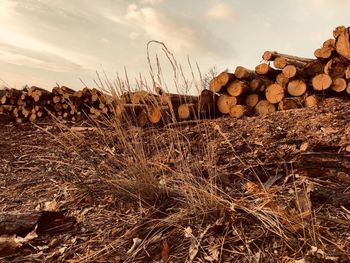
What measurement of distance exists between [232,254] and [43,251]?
1.19 meters

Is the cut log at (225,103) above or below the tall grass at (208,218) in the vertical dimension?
above

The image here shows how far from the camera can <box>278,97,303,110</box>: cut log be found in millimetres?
5219

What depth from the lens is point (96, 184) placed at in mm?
3326

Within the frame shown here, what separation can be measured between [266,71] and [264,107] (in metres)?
0.55

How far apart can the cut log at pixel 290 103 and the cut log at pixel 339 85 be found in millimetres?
445

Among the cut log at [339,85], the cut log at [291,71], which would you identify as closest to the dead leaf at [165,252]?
the cut log at [291,71]

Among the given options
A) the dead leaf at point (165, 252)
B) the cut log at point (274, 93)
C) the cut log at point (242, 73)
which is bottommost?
the dead leaf at point (165, 252)

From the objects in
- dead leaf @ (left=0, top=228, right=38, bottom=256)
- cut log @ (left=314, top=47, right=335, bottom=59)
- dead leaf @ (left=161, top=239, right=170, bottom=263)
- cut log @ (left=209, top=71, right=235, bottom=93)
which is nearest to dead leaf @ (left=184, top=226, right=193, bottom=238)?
dead leaf @ (left=161, top=239, right=170, bottom=263)

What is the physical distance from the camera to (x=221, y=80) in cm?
526

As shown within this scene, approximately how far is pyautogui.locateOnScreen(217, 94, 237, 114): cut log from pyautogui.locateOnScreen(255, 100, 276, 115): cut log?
0.32m

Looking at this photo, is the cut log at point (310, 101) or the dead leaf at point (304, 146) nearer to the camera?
the dead leaf at point (304, 146)

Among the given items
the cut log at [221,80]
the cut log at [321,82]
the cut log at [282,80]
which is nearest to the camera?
the cut log at [321,82]

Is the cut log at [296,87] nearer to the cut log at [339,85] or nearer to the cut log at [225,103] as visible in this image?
the cut log at [339,85]

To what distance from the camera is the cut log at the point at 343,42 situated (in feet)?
16.4
